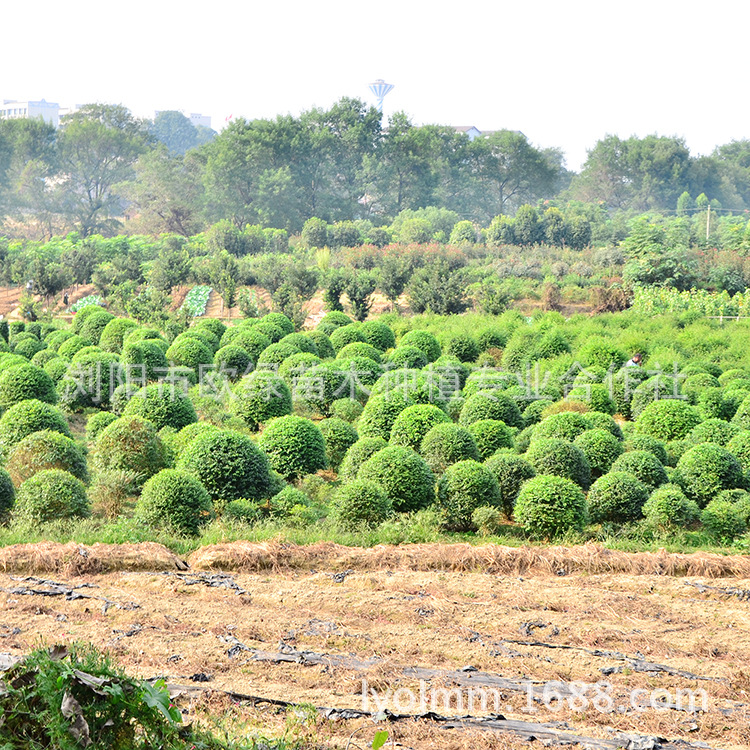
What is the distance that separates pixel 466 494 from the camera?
8258 millimetres

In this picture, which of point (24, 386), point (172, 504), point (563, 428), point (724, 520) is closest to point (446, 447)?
point (563, 428)

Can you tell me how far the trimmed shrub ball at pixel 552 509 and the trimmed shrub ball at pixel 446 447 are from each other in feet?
4.40

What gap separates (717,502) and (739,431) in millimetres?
2005

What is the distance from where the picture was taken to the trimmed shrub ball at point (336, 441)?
33.1ft

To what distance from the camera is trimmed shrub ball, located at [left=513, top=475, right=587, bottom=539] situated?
Answer: 7934 millimetres

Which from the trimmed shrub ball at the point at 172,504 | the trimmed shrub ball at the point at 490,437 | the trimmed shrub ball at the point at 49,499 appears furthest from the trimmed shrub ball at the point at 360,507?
the trimmed shrub ball at the point at 49,499

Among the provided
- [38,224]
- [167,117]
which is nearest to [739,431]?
[38,224]

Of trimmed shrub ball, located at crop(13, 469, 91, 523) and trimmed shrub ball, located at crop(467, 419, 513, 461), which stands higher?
trimmed shrub ball, located at crop(467, 419, 513, 461)

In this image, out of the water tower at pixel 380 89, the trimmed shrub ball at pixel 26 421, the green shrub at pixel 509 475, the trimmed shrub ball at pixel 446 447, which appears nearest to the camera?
the green shrub at pixel 509 475

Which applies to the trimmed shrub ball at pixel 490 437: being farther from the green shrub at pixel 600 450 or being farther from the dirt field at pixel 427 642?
the dirt field at pixel 427 642

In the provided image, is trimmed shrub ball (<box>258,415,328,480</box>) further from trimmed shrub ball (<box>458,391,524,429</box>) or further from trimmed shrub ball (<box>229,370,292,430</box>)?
trimmed shrub ball (<box>458,391,524,429</box>)

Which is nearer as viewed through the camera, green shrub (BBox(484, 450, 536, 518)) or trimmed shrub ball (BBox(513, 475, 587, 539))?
trimmed shrub ball (BBox(513, 475, 587, 539))

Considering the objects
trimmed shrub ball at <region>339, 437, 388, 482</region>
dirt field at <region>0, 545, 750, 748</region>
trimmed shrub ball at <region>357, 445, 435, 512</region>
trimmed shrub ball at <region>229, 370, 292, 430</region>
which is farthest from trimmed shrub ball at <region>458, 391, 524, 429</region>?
dirt field at <region>0, 545, 750, 748</region>

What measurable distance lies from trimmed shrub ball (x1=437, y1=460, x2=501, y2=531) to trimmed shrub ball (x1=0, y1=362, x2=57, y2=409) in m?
6.29
